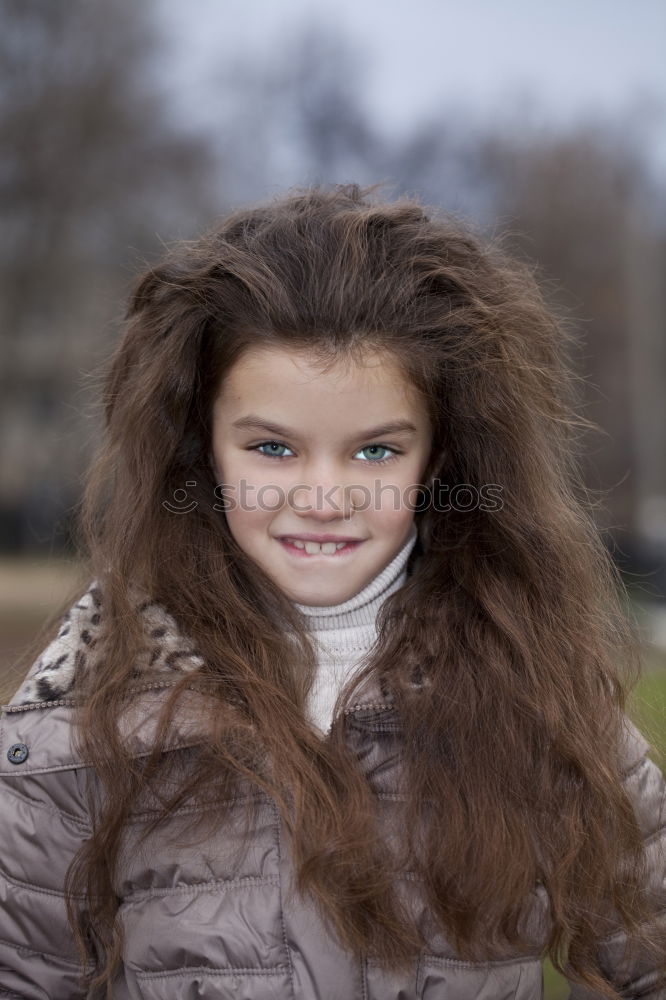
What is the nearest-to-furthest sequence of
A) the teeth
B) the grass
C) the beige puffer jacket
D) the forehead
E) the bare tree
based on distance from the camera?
the beige puffer jacket
the forehead
the teeth
the grass
the bare tree

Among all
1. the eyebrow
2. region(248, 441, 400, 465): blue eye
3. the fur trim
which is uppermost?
the eyebrow

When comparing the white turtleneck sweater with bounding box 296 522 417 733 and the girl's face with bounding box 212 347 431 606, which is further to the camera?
the white turtleneck sweater with bounding box 296 522 417 733

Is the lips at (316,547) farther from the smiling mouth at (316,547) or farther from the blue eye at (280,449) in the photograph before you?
the blue eye at (280,449)

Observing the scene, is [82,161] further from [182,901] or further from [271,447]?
[182,901]

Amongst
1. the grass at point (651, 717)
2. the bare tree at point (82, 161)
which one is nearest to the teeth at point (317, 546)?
the grass at point (651, 717)

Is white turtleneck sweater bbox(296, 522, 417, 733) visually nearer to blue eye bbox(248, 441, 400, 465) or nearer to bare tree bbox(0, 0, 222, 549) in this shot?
blue eye bbox(248, 441, 400, 465)

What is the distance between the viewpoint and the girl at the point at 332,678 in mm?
2033

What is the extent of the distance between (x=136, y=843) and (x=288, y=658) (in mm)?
435

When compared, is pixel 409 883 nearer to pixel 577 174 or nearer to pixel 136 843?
pixel 136 843

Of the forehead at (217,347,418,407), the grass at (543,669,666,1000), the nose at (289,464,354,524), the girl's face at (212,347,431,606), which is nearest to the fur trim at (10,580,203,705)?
the girl's face at (212,347,431,606)

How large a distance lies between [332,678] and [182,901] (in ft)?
1.62

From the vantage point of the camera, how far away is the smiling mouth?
2.20 m

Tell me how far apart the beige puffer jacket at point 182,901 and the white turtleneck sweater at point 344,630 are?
0.14m

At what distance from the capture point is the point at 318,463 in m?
2.11
